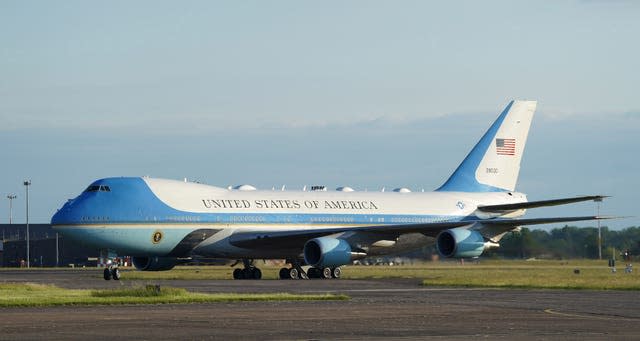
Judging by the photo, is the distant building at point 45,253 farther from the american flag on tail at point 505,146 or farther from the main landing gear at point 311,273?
the main landing gear at point 311,273

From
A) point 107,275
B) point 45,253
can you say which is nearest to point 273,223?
point 107,275

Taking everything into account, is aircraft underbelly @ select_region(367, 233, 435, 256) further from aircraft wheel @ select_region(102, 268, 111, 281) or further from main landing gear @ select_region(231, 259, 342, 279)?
aircraft wheel @ select_region(102, 268, 111, 281)

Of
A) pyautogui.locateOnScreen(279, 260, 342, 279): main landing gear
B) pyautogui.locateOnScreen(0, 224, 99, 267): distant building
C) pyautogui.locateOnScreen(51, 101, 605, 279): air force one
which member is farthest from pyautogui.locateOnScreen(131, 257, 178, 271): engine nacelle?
pyautogui.locateOnScreen(0, 224, 99, 267): distant building

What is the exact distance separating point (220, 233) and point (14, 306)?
85.4ft

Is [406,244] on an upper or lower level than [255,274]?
upper

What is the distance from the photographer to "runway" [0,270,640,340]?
2239 centimetres

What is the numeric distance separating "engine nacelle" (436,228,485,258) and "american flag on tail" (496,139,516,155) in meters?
13.0

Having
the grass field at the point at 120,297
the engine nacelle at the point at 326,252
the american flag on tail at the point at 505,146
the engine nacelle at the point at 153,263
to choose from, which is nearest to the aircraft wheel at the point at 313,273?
the engine nacelle at the point at 326,252

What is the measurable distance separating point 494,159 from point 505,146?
3.64 ft

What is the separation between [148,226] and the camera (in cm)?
5481

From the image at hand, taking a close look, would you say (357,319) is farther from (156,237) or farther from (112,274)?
(112,274)

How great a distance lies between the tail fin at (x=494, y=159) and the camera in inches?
2739

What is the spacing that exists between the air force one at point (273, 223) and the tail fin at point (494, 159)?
6.84 feet

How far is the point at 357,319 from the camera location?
26609 mm
